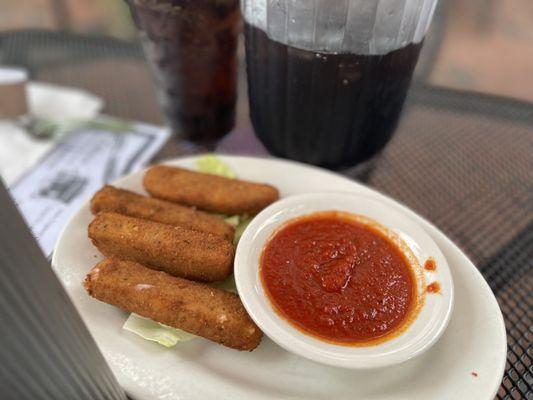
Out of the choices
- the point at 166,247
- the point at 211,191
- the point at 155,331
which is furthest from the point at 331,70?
the point at 155,331

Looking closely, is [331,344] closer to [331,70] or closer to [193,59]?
[331,70]

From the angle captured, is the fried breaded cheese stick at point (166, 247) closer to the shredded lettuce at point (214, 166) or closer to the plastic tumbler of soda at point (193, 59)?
the shredded lettuce at point (214, 166)

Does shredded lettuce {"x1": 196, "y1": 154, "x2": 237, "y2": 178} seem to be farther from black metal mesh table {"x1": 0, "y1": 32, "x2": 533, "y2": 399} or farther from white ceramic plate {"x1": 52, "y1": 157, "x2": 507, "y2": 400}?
white ceramic plate {"x1": 52, "y1": 157, "x2": 507, "y2": 400}

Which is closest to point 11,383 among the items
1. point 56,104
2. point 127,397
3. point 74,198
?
point 127,397

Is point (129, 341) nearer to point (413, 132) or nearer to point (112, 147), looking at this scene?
point (112, 147)

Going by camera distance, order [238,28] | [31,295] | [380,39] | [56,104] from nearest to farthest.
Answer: [31,295] < [380,39] < [238,28] < [56,104]

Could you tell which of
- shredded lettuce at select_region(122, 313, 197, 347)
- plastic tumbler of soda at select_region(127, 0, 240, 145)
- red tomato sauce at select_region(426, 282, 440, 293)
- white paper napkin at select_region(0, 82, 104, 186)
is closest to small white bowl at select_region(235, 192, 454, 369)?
red tomato sauce at select_region(426, 282, 440, 293)
